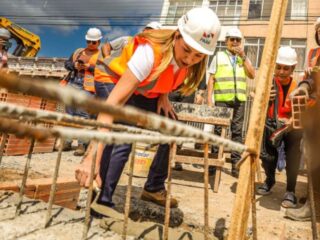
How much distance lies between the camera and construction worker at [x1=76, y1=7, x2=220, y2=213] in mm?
1806

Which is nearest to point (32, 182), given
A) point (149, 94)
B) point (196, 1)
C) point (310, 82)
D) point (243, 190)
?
point (149, 94)

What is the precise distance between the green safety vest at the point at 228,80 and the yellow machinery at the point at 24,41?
73.5 feet

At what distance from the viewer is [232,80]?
4.61m

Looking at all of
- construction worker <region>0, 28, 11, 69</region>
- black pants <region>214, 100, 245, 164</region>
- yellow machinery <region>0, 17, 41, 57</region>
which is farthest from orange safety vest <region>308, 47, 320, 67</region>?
yellow machinery <region>0, 17, 41, 57</region>

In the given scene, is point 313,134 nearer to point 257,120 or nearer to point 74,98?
point 257,120

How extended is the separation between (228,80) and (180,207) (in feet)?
7.92

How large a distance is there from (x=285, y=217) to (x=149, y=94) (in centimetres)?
179

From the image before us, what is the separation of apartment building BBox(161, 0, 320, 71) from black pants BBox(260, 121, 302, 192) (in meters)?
14.1

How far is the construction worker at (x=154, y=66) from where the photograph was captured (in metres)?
1.81

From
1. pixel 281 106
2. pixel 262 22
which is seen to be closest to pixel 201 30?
pixel 281 106

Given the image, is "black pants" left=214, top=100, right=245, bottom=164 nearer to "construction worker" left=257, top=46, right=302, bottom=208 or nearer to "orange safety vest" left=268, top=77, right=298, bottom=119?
"construction worker" left=257, top=46, right=302, bottom=208

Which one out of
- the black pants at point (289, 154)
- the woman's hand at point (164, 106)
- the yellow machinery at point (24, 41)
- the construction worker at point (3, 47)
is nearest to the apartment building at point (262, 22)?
the yellow machinery at point (24, 41)

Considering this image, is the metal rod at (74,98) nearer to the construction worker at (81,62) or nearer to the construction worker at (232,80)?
the construction worker at (232,80)

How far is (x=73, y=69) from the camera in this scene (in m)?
5.27
